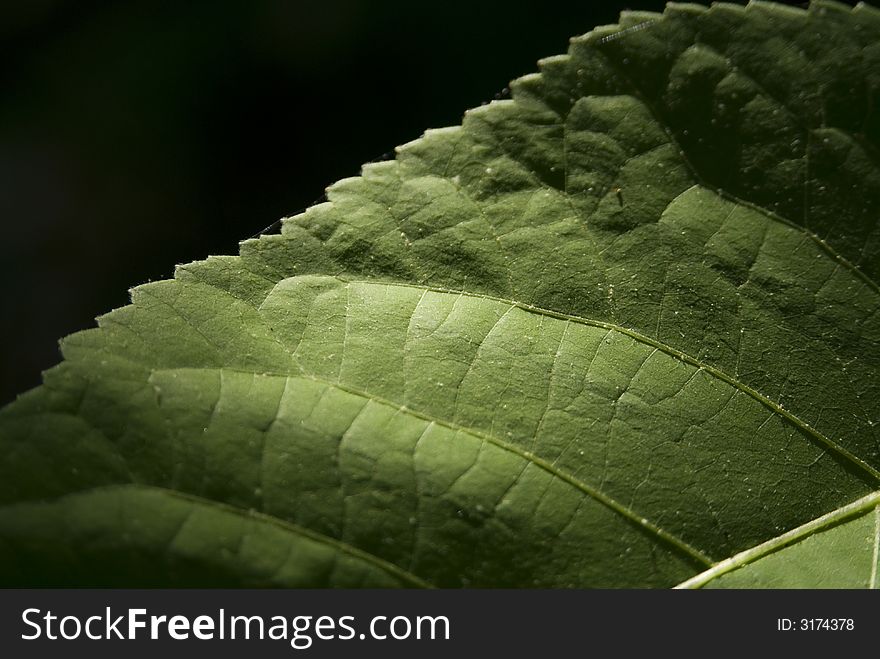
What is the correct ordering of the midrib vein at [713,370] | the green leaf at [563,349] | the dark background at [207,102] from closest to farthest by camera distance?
the green leaf at [563,349], the midrib vein at [713,370], the dark background at [207,102]

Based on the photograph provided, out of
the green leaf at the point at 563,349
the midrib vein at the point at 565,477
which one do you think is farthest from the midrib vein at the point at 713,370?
the midrib vein at the point at 565,477

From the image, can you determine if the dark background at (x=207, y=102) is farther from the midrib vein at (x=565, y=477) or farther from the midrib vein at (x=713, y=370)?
the midrib vein at (x=565, y=477)

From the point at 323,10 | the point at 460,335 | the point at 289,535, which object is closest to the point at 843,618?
the point at 460,335

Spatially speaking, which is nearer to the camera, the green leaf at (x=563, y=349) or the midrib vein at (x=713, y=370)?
the green leaf at (x=563, y=349)

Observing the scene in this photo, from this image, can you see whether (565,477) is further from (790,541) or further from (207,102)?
(207,102)

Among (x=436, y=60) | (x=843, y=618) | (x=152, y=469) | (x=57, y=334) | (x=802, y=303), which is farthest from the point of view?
(x=57, y=334)

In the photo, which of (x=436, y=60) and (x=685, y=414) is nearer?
(x=685, y=414)

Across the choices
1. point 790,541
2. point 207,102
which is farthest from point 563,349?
point 207,102

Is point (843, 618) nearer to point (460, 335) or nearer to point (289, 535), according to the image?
point (460, 335)
